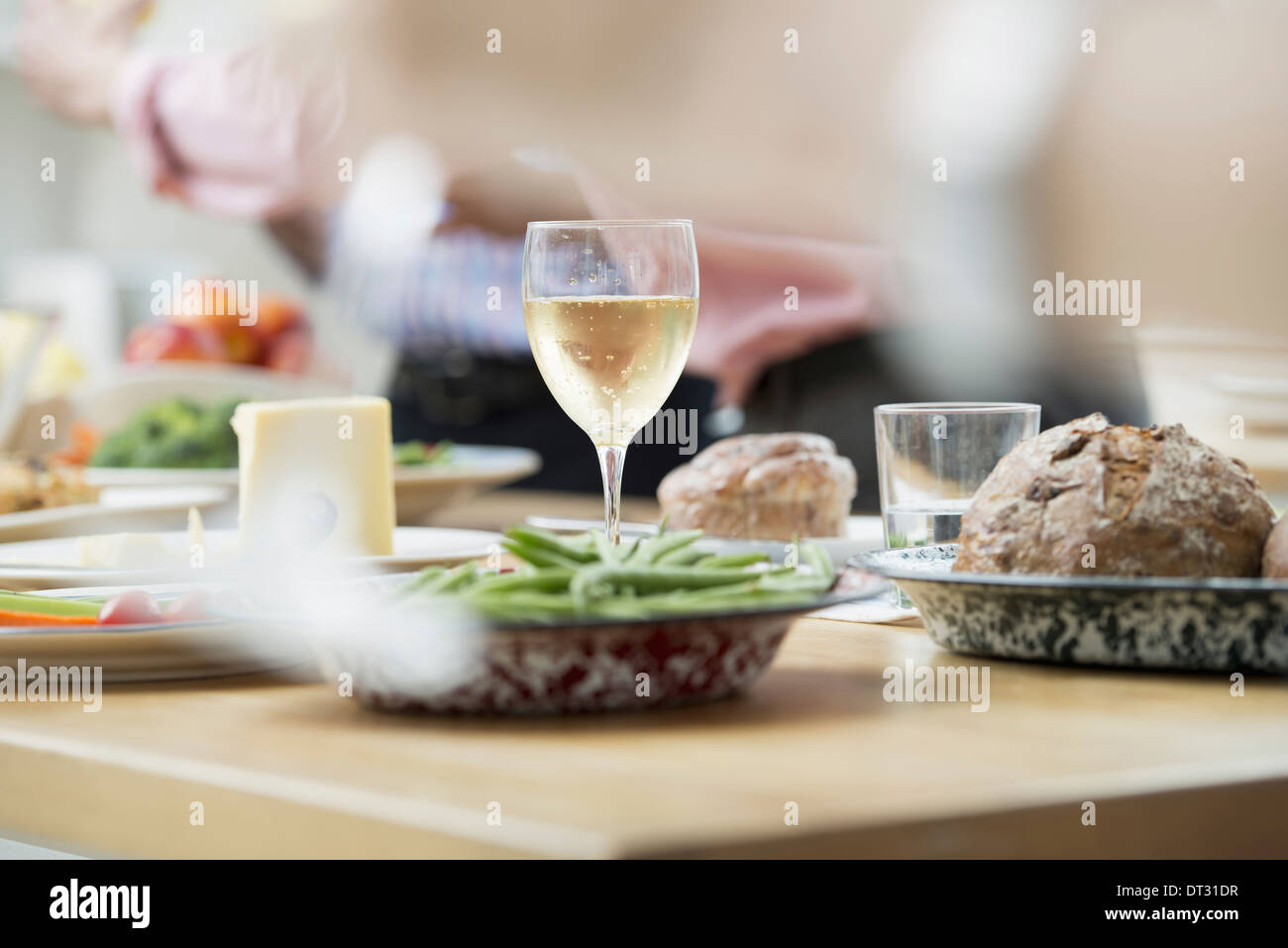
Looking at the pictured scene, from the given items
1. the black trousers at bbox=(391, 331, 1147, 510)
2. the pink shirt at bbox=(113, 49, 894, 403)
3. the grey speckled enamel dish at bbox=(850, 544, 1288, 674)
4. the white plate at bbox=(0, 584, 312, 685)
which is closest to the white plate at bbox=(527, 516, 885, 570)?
the grey speckled enamel dish at bbox=(850, 544, 1288, 674)

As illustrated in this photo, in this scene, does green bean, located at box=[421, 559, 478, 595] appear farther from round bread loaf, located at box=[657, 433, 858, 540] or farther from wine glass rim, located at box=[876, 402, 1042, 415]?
round bread loaf, located at box=[657, 433, 858, 540]

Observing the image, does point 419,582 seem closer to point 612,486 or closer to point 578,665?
point 578,665

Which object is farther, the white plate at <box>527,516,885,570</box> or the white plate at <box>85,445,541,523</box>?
the white plate at <box>85,445,541,523</box>

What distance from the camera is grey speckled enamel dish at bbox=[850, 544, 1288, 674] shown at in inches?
29.2

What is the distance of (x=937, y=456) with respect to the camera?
1.00 metres

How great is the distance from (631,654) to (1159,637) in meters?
0.28

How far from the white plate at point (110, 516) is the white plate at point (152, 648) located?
0.59 meters

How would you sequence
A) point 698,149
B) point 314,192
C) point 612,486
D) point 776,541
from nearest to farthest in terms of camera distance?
point 612,486
point 776,541
point 698,149
point 314,192

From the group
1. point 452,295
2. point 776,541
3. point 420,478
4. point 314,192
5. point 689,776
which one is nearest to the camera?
point 689,776

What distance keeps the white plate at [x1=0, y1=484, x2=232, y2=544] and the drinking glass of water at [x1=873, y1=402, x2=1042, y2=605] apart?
76cm

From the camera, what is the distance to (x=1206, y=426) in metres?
2.07

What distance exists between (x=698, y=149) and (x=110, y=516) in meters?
1.74

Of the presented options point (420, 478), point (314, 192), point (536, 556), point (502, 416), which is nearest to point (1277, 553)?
point (536, 556)
